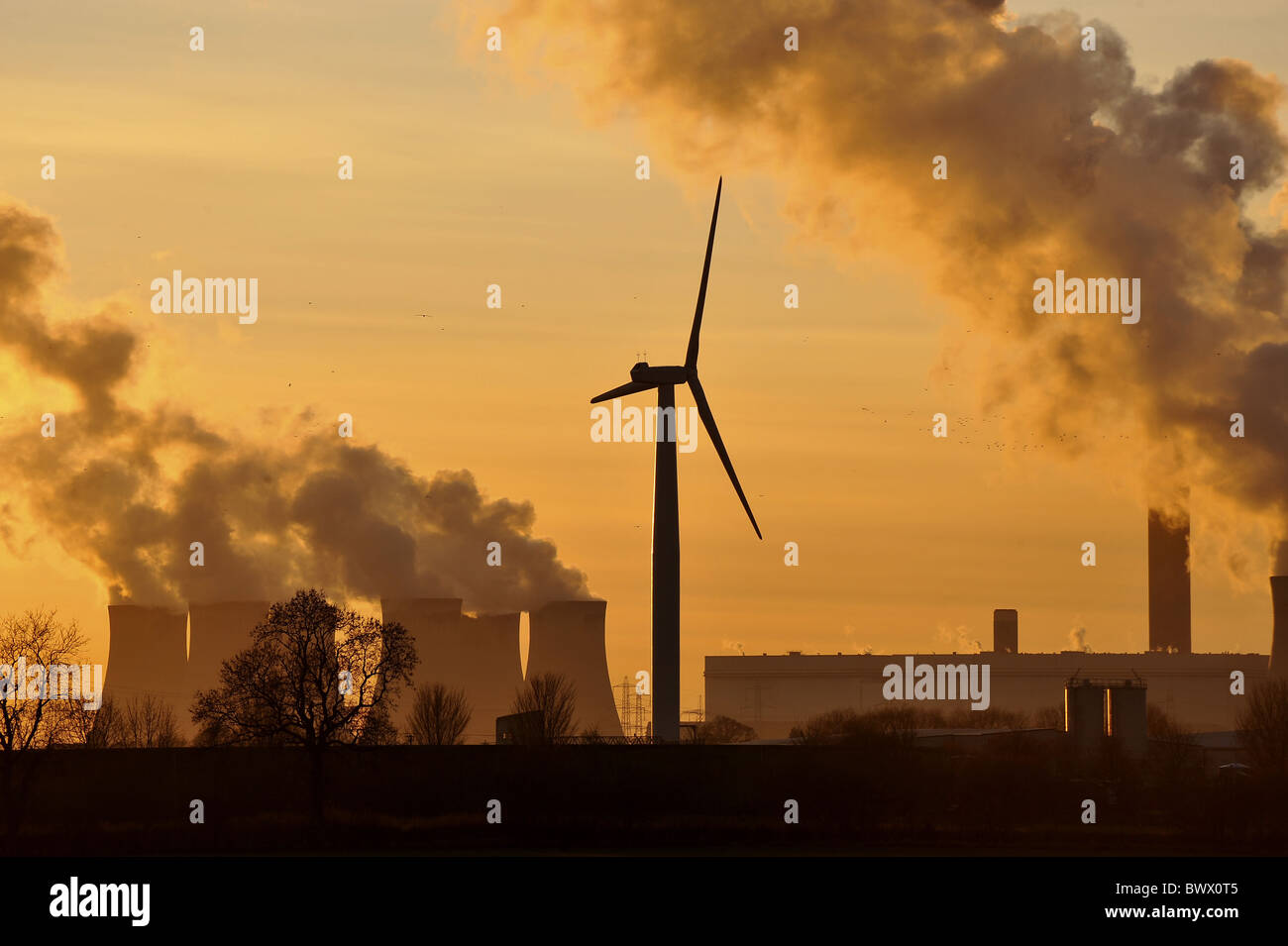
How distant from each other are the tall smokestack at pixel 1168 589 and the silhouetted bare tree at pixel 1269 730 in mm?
50047

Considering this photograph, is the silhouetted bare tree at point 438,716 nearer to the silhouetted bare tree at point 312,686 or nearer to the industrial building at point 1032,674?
the silhouetted bare tree at point 312,686

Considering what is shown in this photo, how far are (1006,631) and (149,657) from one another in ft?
258

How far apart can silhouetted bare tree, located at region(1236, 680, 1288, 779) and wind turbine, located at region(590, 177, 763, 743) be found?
66.6 feet

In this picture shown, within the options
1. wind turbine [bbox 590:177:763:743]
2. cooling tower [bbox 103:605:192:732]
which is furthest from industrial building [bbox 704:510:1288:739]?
wind turbine [bbox 590:177:763:743]

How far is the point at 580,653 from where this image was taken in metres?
101

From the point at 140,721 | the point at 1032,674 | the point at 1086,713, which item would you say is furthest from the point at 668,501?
the point at 1032,674

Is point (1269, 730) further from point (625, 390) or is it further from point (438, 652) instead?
point (438, 652)

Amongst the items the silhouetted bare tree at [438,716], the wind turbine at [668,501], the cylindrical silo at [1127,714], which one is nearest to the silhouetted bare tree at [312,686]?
the wind turbine at [668,501]

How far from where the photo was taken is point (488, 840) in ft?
190

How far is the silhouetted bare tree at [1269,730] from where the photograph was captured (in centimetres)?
7300

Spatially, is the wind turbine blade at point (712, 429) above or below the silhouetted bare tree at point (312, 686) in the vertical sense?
above
